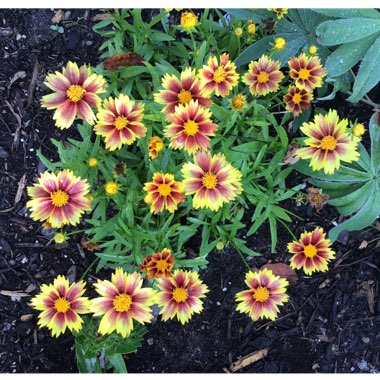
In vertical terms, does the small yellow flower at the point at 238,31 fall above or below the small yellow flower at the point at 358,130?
above

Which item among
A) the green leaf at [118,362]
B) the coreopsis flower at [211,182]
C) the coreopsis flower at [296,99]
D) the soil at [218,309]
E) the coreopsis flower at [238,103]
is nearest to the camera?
the coreopsis flower at [211,182]

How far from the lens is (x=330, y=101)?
2400 mm

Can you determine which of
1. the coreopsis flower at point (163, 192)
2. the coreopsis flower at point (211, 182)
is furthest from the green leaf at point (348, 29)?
the coreopsis flower at point (163, 192)

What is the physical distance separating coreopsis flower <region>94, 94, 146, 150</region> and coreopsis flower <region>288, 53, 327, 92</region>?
0.57m

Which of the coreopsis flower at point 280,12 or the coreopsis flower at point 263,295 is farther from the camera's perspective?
the coreopsis flower at point 280,12

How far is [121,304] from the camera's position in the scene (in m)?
1.71

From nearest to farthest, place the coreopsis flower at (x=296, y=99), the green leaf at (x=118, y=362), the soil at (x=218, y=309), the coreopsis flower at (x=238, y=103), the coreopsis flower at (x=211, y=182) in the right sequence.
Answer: the coreopsis flower at (x=211, y=182)
the coreopsis flower at (x=238, y=103)
the coreopsis flower at (x=296, y=99)
the green leaf at (x=118, y=362)
the soil at (x=218, y=309)

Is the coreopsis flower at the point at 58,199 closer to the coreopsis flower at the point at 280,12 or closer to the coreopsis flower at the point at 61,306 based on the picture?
the coreopsis flower at the point at 61,306

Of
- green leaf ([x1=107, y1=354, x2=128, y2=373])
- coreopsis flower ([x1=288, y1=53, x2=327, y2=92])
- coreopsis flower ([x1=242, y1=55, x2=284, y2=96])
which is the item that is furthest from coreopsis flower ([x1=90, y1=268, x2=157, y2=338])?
coreopsis flower ([x1=288, y1=53, x2=327, y2=92])

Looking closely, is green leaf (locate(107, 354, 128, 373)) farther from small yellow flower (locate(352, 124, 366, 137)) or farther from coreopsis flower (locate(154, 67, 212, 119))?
small yellow flower (locate(352, 124, 366, 137))

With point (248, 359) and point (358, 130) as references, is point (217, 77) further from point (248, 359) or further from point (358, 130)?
point (248, 359)

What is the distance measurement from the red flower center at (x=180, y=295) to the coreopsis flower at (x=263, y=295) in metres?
0.19

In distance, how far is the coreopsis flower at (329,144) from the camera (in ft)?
5.63

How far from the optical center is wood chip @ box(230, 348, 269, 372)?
2.34m
